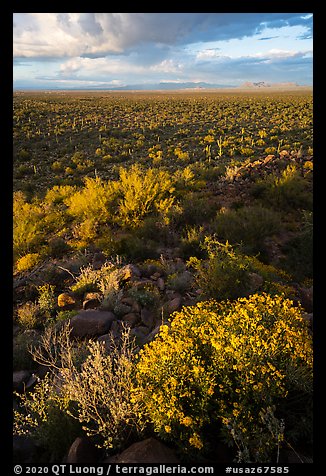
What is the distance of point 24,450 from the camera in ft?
10.3

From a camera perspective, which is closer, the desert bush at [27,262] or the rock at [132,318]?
the rock at [132,318]

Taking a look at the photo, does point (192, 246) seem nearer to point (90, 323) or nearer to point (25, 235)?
point (90, 323)

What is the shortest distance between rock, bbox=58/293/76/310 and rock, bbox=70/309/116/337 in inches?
30.8

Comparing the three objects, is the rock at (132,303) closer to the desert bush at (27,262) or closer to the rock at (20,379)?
the rock at (20,379)

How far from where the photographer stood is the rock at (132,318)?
5051 millimetres

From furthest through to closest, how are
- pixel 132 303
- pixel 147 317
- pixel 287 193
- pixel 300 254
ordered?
pixel 287 193
pixel 300 254
pixel 132 303
pixel 147 317

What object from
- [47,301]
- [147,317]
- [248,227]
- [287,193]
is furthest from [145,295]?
[287,193]

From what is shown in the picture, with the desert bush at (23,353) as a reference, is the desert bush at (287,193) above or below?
above

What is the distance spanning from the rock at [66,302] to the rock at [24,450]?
8.49 ft

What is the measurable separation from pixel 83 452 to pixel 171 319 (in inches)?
66.2

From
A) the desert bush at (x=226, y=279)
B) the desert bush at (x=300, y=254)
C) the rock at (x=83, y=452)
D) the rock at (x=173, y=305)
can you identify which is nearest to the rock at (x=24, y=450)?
the rock at (x=83, y=452)

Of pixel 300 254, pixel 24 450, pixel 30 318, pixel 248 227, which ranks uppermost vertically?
pixel 248 227

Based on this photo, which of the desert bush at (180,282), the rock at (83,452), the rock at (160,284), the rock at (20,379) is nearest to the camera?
A: the rock at (83,452)

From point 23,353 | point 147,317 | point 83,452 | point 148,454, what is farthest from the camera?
point 147,317
